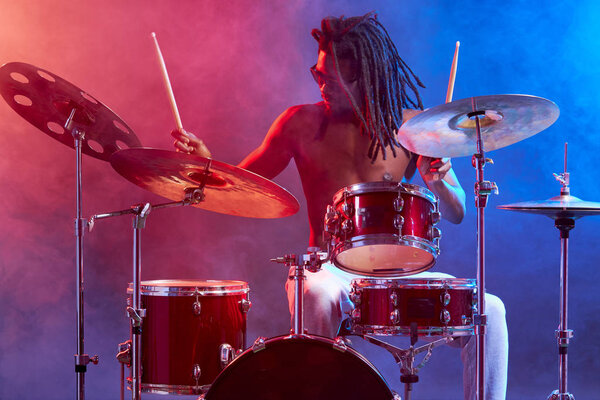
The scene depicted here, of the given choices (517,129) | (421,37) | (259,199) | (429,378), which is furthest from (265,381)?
(421,37)

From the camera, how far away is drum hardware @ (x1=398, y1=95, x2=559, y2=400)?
2012mm

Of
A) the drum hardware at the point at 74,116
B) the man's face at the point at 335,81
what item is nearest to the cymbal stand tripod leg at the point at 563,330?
the man's face at the point at 335,81

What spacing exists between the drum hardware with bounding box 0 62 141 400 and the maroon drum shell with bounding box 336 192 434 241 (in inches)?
37.5

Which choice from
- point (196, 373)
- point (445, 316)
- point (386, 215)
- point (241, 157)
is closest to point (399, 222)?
point (386, 215)

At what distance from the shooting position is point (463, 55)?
3.34 metres

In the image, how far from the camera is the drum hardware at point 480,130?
6.60 ft

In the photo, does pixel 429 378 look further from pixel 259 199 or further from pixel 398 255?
pixel 259 199

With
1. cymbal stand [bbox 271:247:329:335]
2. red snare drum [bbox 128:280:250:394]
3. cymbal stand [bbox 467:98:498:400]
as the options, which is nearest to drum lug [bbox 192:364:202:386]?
red snare drum [bbox 128:280:250:394]

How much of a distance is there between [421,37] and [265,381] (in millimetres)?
2316

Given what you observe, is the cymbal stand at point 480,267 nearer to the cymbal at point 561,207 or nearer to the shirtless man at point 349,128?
the cymbal at point 561,207

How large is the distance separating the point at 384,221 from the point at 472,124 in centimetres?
56

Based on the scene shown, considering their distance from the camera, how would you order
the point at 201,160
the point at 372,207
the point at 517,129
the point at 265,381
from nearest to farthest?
1. the point at 265,381
2. the point at 201,160
3. the point at 372,207
4. the point at 517,129

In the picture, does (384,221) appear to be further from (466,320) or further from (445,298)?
(466,320)

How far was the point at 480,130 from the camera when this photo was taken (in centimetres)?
216
